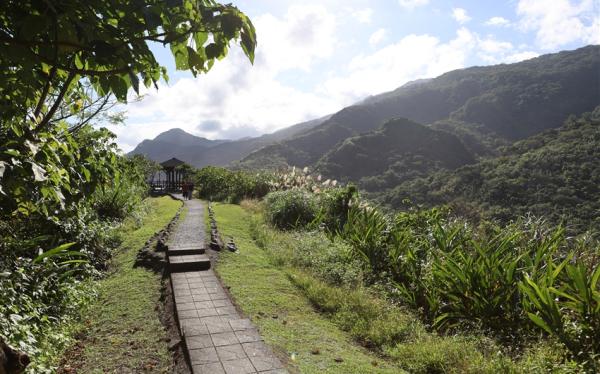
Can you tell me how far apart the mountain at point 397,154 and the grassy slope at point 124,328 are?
2090 inches

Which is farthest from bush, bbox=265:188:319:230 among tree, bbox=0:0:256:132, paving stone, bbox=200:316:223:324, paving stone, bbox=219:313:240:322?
tree, bbox=0:0:256:132

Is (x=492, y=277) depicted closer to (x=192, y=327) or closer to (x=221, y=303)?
(x=221, y=303)

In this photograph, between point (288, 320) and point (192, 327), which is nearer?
point (192, 327)

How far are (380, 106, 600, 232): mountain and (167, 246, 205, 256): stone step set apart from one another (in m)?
15.9

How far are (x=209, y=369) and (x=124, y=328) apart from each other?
177 cm

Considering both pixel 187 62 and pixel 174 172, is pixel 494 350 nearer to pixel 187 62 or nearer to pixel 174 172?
pixel 187 62

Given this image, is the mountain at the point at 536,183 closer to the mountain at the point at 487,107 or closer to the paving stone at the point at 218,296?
the paving stone at the point at 218,296

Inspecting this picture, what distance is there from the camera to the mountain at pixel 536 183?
2348 centimetres

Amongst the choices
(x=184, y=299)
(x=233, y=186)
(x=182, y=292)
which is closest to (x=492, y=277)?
(x=184, y=299)

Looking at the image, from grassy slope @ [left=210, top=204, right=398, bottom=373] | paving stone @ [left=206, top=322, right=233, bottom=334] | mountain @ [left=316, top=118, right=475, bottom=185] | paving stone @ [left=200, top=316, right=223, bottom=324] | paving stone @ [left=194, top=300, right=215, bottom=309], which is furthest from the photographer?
mountain @ [left=316, top=118, right=475, bottom=185]

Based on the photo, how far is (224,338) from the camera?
4.11 meters

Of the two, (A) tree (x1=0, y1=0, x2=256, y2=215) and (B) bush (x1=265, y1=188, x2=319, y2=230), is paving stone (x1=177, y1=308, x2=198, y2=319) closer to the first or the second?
(A) tree (x1=0, y1=0, x2=256, y2=215)

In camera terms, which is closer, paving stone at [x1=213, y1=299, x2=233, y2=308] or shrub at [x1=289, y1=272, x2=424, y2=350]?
shrub at [x1=289, y1=272, x2=424, y2=350]

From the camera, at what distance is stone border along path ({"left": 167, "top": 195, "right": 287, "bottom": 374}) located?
3.56 metres
